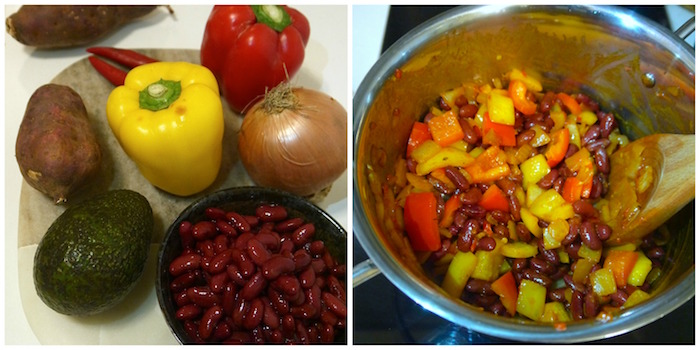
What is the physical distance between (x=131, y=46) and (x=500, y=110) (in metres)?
0.94

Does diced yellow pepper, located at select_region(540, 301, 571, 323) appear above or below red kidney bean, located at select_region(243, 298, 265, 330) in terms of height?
above

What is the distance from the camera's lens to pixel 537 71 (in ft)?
4.62

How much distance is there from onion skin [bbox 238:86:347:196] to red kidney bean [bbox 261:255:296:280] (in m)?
0.24

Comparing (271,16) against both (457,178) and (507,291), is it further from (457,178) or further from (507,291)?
(507,291)

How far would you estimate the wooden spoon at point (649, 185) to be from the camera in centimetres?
116

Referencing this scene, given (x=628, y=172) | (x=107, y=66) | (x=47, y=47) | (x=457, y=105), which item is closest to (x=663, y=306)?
(x=628, y=172)

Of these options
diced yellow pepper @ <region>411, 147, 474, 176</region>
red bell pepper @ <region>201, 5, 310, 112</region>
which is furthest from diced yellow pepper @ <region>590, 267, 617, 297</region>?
red bell pepper @ <region>201, 5, 310, 112</region>

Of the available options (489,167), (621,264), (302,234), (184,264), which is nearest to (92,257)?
(184,264)

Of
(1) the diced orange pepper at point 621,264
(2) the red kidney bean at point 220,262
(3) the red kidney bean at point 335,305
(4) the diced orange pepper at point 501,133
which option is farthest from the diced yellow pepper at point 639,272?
(2) the red kidney bean at point 220,262

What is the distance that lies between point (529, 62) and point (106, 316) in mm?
1037

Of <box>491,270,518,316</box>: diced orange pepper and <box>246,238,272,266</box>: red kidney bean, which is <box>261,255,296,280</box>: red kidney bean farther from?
<box>491,270,518,316</box>: diced orange pepper

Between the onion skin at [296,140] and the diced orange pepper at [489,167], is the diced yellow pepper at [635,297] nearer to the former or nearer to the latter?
the diced orange pepper at [489,167]

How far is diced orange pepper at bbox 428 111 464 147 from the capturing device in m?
1.33

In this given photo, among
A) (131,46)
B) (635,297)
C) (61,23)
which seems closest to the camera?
(635,297)
